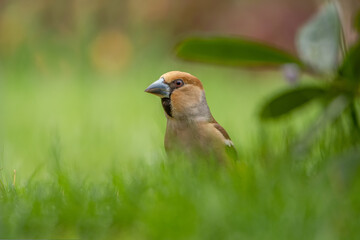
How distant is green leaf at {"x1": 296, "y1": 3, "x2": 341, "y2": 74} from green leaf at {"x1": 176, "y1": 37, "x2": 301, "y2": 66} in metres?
0.07

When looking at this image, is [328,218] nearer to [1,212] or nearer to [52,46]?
[1,212]

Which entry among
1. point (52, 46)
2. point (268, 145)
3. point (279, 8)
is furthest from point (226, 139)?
point (279, 8)

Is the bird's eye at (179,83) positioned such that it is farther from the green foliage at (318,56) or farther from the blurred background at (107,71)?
the blurred background at (107,71)

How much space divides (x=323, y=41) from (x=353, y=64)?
17cm

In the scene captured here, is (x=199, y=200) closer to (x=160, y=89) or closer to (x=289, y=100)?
(x=160, y=89)

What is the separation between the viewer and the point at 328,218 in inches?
68.7

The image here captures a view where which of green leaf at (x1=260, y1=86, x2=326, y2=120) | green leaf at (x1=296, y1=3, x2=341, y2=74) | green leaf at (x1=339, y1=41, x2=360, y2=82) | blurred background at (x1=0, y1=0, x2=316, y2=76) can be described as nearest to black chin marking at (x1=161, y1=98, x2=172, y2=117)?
green leaf at (x1=260, y1=86, x2=326, y2=120)

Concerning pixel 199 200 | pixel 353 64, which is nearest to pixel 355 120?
pixel 353 64

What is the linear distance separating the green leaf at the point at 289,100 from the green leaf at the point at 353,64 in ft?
0.48

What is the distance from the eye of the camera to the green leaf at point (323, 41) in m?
2.40

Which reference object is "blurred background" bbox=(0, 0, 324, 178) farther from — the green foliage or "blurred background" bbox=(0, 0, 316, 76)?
the green foliage

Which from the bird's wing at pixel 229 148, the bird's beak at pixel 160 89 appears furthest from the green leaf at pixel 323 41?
the bird's beak at pixel 160 89

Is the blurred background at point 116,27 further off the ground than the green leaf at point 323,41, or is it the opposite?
the blurred background at point 116,27

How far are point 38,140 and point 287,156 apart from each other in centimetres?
286
